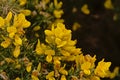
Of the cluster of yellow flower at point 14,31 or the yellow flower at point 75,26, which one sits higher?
the yellow flower at point 75,26

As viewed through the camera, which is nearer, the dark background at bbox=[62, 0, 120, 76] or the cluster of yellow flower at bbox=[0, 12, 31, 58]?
the cluster of yellow flower at bbox=[0, 12, 31, 58]

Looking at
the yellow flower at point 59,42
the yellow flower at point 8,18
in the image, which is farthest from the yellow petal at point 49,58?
the yellow flower at point 8,18

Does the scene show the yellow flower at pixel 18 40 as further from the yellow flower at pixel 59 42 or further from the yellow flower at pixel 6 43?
the yellow flower at pixel 59 42

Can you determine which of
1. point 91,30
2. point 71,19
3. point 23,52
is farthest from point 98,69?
point 91,30

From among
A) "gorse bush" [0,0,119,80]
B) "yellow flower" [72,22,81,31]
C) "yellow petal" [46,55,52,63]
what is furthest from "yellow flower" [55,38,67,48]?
"yellow flower" [72,22,81,31]

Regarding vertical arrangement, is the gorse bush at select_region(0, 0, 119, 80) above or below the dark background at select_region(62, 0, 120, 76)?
below

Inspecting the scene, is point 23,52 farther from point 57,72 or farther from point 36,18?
point 36,18

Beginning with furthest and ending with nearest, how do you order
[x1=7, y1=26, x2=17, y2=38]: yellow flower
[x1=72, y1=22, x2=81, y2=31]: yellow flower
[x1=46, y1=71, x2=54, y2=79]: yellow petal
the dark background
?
the dark background < [x1=72, y1=22, x2=81, y2=31]: yellow flower < [x1=46, y1=71, x2=54, y2=79]: yellow petal < [x1=7, y1=26, x2=17, y2=38]: yellow flower

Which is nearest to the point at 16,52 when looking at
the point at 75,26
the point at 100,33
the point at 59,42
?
the point at 59,42

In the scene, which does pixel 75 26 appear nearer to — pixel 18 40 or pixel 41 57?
pixel 41 57

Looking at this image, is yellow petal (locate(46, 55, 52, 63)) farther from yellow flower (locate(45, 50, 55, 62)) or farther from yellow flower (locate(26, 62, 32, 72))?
yellow flower (locate(26, 62, 32, 72))

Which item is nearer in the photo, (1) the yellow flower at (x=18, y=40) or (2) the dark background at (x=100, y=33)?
(1) the yellow flower at (x=18, y=40)
